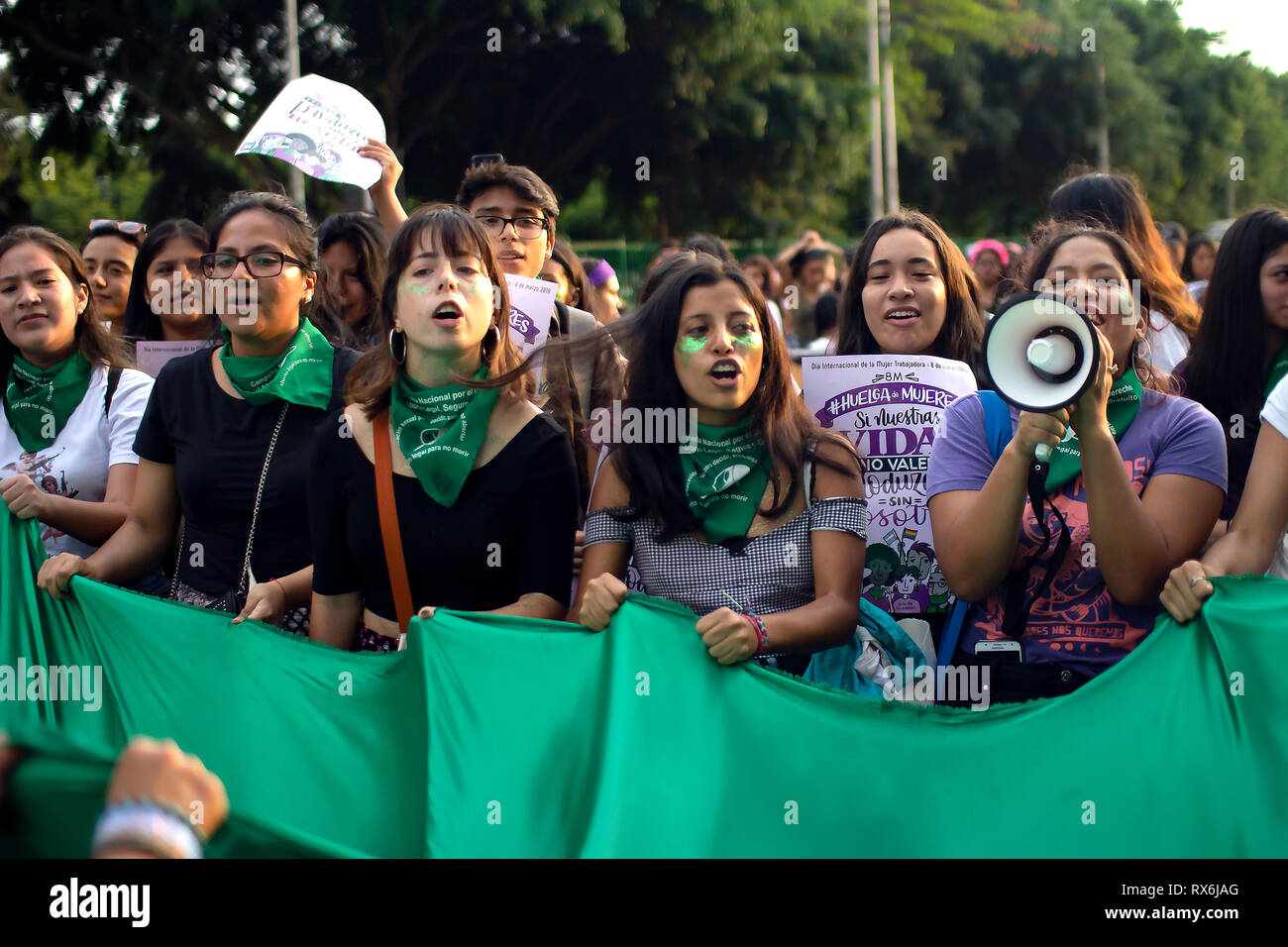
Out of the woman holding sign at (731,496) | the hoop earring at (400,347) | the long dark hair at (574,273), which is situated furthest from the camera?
the long dark hair at (574,273)

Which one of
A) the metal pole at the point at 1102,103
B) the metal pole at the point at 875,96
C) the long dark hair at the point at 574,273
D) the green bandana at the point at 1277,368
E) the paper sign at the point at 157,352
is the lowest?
the green bandana at the point at 1277,368

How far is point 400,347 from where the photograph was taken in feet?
12.1

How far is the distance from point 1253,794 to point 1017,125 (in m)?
41.0

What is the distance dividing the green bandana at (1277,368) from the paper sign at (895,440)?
2.59 feet

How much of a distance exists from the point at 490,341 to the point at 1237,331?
2054 mm

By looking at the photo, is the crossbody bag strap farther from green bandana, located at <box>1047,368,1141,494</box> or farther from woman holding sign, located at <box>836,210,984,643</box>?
green bandana, located at <box>1047,368,1141,494</box>

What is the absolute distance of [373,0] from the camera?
737 inches

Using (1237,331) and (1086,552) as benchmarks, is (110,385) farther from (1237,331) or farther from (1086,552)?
(1237,331)

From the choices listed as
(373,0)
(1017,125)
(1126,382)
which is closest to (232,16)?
(373,0)

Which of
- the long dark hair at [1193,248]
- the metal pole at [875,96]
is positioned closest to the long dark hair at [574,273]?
the long dark hair at [1193,248]

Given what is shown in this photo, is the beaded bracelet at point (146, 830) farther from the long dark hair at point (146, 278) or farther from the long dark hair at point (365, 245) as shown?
the long dark hair at point (146, 278)

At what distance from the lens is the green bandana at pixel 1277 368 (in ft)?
12.6
